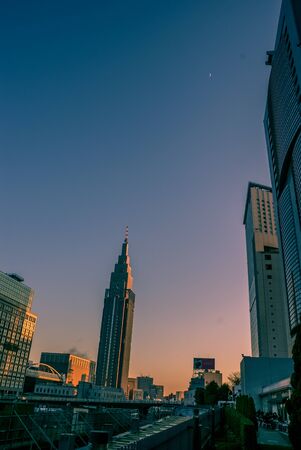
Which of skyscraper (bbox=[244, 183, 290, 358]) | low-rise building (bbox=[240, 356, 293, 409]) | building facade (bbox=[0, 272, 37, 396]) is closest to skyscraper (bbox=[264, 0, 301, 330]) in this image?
low-rise building (bbox=[240, 356, 293, 409])

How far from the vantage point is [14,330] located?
171 metres

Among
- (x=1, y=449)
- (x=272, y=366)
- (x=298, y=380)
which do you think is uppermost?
(x=272, y=366)

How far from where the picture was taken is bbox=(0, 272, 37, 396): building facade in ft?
525

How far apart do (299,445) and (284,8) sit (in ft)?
369

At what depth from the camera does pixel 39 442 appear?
23047 mm

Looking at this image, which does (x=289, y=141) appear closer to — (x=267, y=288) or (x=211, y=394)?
(x=267, y=288)

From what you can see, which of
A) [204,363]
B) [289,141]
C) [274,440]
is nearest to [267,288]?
[204,363]

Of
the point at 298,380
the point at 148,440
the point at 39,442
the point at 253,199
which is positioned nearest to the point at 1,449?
the point at 39,442

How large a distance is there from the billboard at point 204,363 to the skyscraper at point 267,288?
827 inches

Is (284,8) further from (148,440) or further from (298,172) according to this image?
(148,440)

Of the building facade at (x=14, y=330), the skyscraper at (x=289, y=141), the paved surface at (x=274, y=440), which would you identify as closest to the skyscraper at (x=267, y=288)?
the skyscraper at (x=289, y=141)

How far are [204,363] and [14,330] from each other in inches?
3460

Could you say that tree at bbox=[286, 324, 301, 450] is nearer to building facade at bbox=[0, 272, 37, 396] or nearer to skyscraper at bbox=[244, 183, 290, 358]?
skyscraper at bbox=[244, 183, 290, 358]

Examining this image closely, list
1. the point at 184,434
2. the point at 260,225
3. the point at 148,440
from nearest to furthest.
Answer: the point at 148,440, the point at 184,434, the point at 260,225
